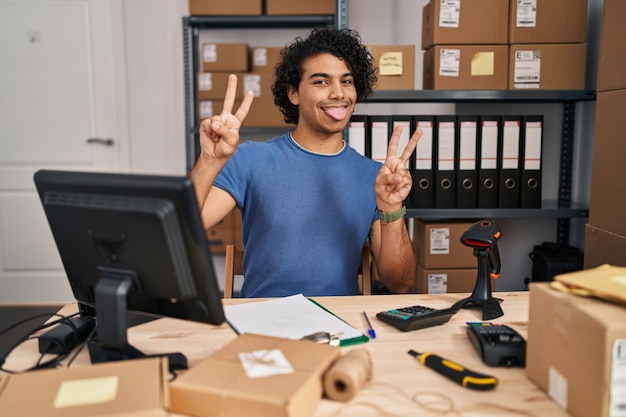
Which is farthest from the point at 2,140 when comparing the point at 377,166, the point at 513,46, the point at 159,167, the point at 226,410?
the point at 226,410

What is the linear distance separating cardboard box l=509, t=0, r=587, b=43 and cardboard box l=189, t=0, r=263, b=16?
149cm

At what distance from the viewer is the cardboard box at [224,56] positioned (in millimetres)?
2969

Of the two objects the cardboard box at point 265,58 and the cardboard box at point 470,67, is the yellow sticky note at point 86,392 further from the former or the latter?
the cardboard box at point 265,58

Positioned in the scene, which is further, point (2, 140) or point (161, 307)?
point (2, 140)

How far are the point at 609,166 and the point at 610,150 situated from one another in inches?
1.8

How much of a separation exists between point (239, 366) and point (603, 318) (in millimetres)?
499

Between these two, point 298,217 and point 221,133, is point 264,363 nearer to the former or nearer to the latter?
point 221,133

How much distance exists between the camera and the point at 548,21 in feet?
6.70

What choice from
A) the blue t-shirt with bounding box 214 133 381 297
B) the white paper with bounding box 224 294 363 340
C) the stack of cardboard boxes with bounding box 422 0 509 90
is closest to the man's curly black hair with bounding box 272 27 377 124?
the blue t-shirt with bounding box 214 133 381 297

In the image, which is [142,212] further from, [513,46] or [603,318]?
[513,46]

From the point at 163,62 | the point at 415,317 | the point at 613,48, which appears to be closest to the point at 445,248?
the point at 613,48

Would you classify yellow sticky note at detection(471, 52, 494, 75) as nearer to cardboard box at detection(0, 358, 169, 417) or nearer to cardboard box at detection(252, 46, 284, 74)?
cardboard box at detection(252, 46, 284, 74)

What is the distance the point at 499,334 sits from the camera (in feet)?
3.07

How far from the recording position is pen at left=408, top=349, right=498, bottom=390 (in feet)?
2.63
